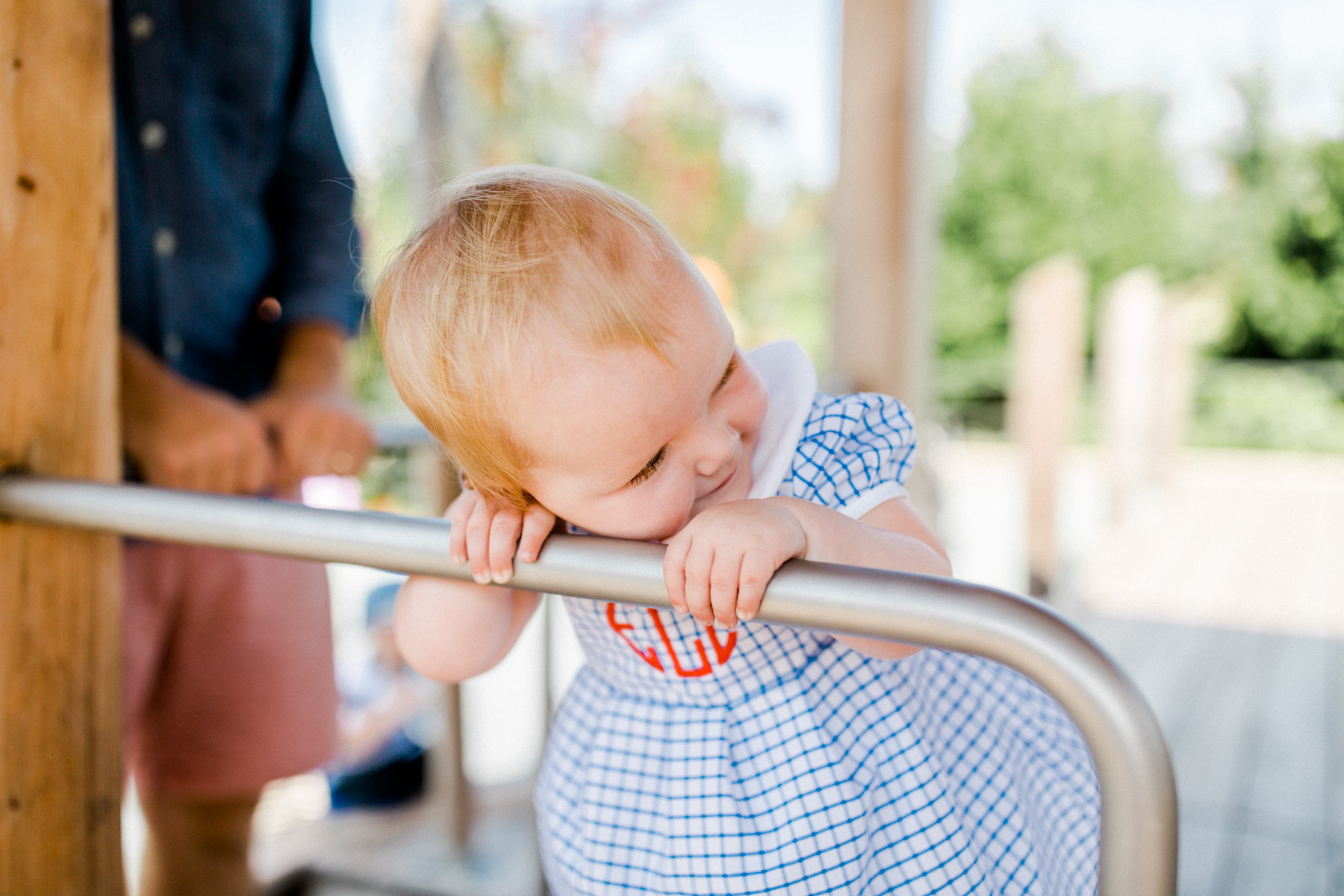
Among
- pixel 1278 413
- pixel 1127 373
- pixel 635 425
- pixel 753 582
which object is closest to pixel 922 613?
pixel 753 582

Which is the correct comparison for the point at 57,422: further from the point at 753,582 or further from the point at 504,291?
the point at 753,582

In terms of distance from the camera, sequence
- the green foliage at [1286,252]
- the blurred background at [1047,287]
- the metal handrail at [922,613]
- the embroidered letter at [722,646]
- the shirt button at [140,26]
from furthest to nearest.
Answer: the green foliage at [1286,252] → the blurred background at [1047,287] → the shirt button at [140,26] → the embroidered letter at [722,646] → the metal handrail at [922,613]

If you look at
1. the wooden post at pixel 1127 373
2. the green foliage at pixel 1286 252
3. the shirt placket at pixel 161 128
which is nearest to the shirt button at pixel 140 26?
the shirt placket at pixel 161 128

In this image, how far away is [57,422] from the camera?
83cm

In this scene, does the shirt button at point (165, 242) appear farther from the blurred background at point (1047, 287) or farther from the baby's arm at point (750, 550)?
the baby's arm at point (750, 550)

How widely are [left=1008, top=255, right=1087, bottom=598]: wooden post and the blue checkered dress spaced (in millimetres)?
3028

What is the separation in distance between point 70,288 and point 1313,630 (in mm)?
3939

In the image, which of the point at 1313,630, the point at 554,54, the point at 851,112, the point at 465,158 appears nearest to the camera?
the point at 851,112

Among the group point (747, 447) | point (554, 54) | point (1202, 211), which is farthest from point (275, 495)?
point (1202, 211)

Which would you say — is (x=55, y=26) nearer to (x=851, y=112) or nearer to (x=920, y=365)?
(x=851, y=112)

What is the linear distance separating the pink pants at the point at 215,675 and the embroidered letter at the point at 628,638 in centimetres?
68

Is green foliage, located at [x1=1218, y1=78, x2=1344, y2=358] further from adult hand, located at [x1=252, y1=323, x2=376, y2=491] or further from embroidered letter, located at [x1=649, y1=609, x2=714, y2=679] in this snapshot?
embroidered letter, located at [x1=649, y1=609, x2=714, y2=679]

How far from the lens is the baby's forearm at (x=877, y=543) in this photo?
2.19 ft

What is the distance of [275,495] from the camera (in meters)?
1.34
